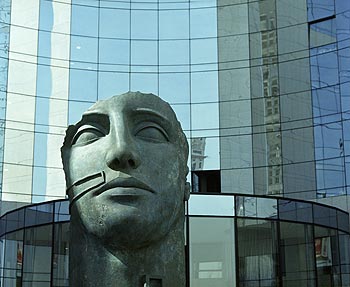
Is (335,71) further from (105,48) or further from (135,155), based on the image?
(135,155)

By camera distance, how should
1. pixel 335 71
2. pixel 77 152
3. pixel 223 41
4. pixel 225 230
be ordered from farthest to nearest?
pixel 223 41, pixel 335 71, pixel 225 230, pixel 77 152

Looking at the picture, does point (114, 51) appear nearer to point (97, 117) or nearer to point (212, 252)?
point (212, 252)

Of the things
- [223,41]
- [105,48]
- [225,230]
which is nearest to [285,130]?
[223,41]

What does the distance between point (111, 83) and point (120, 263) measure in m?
29.4

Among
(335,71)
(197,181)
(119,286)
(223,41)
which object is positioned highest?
(223,41)

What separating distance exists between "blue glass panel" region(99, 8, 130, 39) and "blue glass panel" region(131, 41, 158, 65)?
73 cm

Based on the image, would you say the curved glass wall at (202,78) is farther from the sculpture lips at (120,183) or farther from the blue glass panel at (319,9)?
the sculpture lips at (120,183)

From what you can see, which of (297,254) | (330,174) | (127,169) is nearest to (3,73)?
(330,174)

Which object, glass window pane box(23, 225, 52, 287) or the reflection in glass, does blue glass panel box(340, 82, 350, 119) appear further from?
glass window pane box(23, 225, 52, 287)

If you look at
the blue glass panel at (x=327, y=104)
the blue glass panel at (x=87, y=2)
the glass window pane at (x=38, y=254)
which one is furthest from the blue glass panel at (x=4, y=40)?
the glass window pane at (x=38, y=254)

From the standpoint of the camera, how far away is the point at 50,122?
33844 millimetres

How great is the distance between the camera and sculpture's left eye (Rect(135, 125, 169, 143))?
5781mm

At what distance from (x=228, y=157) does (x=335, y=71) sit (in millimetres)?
6646

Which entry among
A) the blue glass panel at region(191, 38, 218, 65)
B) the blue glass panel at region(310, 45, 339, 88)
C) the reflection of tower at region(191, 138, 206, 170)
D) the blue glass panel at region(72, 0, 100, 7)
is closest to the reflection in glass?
the reflection of tower at region(191, 138, 206, 170)
